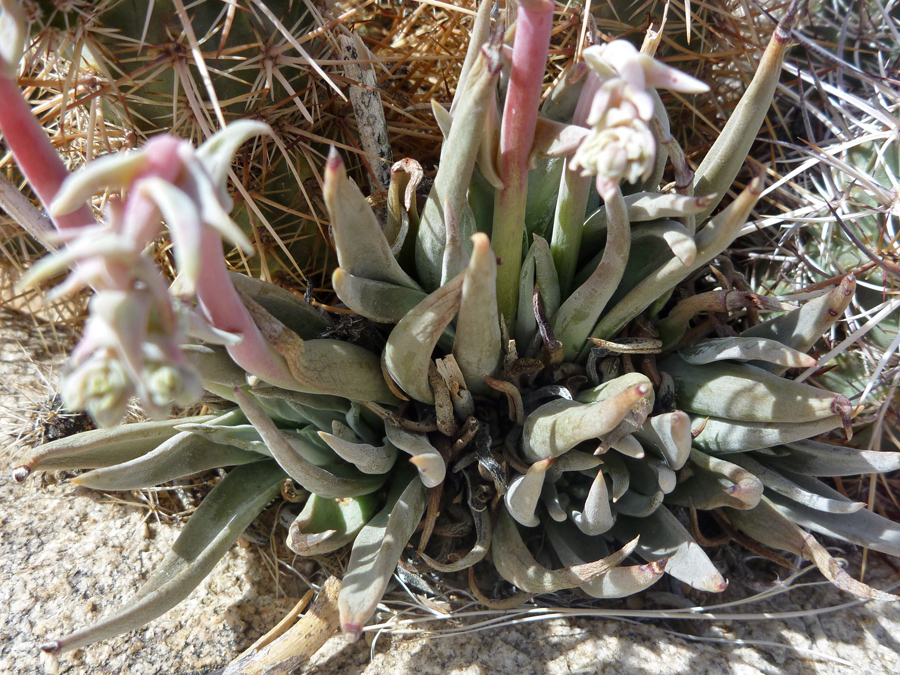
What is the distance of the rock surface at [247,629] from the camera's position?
1028 mm

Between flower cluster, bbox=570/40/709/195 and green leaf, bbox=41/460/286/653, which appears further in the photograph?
green leaf, bbox=41/460/286/653

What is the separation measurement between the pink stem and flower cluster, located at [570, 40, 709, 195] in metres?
0.51

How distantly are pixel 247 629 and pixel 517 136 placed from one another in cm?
94

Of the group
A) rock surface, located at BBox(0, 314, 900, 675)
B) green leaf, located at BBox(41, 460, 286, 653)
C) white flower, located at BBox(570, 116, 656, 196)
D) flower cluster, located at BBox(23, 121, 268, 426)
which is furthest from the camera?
rock surface, located at BBox(0, 314, 900, 675)

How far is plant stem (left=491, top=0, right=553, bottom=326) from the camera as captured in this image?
2.15 feet

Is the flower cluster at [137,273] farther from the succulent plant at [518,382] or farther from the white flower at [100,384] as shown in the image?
the succulent plant at [518,382]

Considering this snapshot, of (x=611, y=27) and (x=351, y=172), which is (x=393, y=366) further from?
(x=611, y=27)

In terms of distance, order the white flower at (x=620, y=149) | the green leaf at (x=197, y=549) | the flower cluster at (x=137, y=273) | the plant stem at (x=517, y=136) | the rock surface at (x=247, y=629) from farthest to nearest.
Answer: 1. the rock surface at (x=247, y=629)
2. the green leaf at (x=197, y=549)
3. the plant stem at (x=517, y=136)
4. the white flower at (x=620, y=149)
5. the flower cluster at (x=137, y=273)

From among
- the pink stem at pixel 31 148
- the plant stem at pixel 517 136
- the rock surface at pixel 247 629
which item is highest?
the pink stem at pixel 31 148

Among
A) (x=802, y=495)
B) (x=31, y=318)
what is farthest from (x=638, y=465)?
(x=31, y=318)

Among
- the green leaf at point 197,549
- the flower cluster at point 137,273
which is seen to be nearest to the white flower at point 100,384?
the flower cluster at point 137,273

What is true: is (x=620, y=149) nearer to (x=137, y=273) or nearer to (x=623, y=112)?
(x=623, y=112)

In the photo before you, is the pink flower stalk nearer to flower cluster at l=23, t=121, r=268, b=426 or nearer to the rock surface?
flower cluster at l=23, t=121, r=268, b=426

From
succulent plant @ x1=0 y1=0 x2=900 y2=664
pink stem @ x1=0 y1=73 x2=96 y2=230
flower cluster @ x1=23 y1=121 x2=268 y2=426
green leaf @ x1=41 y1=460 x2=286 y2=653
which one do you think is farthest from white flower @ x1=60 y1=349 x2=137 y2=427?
green leaf @ x1=41 y1=460 x2=286 y2=653
